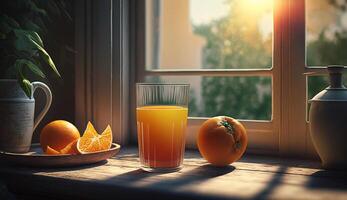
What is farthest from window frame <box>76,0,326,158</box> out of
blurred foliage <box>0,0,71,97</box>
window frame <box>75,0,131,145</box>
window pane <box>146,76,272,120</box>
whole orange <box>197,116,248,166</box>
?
window pane <box>146,76,272,120</box>

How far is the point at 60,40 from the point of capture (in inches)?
53.6

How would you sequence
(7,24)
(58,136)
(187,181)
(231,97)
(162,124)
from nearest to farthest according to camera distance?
1. (187,181)
2. (162,124)
3. (58,136)
4. (7,24)
5. (231,97)

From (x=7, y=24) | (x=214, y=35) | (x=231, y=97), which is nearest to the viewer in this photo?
(x=7, y=24)

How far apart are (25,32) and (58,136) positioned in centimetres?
28

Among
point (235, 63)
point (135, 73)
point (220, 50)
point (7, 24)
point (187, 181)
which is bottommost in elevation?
point (187, 181)

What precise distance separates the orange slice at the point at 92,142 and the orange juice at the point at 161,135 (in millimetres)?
128

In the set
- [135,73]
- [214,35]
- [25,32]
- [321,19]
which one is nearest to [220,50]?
[214,35]

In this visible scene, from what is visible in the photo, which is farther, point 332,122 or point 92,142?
point 92,142

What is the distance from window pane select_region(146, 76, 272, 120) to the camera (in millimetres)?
4391

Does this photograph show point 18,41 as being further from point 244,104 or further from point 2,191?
point 244,104

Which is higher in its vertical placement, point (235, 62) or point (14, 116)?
point (235, 62)

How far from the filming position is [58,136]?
3.43 feet

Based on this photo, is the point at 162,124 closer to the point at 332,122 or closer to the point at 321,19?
the point at 332,122

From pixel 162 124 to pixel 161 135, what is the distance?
0.03 m
